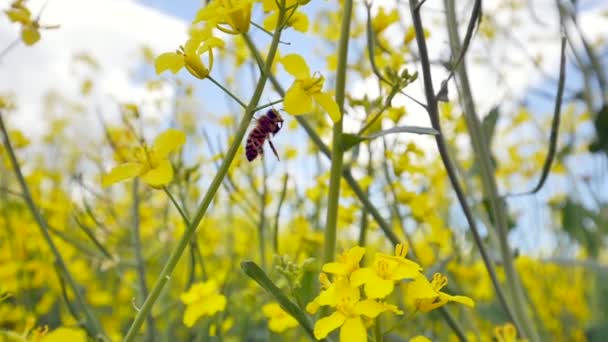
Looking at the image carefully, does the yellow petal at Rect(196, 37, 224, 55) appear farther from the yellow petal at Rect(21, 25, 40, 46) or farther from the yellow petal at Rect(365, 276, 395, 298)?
the yellow petal at Rect(21, 25, 40, 46)

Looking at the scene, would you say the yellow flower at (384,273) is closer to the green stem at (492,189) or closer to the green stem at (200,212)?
the green stem at (200,212)

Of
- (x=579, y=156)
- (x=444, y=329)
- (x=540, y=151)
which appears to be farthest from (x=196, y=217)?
(x=579, y=156)

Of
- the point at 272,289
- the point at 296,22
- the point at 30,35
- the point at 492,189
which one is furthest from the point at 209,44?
the point at 492,189

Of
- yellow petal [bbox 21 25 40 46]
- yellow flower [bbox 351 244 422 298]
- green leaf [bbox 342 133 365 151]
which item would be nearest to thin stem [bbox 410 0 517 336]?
green leaf [bbox 342 133 365 151]

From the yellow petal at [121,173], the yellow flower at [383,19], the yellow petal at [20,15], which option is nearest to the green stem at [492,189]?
the yellow flower at [383,19]

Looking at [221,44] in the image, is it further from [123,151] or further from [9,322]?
[9,322]

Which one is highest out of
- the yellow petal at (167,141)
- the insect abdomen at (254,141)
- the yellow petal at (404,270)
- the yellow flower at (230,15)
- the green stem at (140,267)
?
the yellow flower at (230,15)

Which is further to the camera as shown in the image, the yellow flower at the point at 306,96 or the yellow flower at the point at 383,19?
the yellow flower at the point at 383,19

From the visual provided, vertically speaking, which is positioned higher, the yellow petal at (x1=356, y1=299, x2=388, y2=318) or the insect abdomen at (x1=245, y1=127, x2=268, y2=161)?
the insect abdomen at (x1=245, y1=127, x2=268, y2=161)
